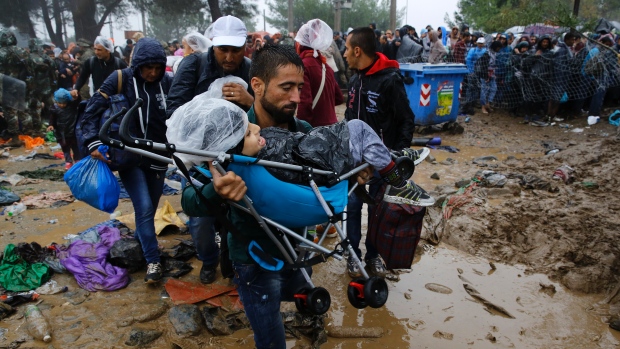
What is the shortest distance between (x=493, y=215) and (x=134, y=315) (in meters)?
3.87

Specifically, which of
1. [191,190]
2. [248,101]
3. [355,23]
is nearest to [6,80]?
[248,101]

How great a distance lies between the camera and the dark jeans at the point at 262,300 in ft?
7.21

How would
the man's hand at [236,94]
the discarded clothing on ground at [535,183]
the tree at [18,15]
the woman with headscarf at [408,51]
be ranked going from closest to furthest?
the man's hand at [236,94] < the discarded clothing on ground at [535,183] < the woman with headscarf at [408,51] < the tree at [18,15]

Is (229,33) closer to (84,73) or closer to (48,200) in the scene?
(48,200)

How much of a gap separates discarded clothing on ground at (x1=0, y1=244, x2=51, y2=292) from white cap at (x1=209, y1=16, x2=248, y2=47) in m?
2.52

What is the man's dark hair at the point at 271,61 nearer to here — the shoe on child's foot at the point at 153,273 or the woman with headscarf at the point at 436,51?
the shoe on child's foot at the point at 153,273

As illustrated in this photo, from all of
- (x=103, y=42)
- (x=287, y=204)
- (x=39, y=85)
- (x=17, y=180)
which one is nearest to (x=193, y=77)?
(x=287, y=204)

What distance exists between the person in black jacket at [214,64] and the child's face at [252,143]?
1532mm

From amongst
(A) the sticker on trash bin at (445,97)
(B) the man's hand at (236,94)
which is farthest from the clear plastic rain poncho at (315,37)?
(A) the sticker on trash bin at (445,97)

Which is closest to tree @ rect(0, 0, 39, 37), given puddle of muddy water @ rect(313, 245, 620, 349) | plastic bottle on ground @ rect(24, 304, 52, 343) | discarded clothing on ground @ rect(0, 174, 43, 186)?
discarded clothing on ground @ rect(0, 174, 43, 186)

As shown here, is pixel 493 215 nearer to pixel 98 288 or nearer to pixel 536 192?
pixel 536 192

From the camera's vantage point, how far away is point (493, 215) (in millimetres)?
5117

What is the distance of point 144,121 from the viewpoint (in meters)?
3.78

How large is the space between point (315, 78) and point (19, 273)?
311 cm
